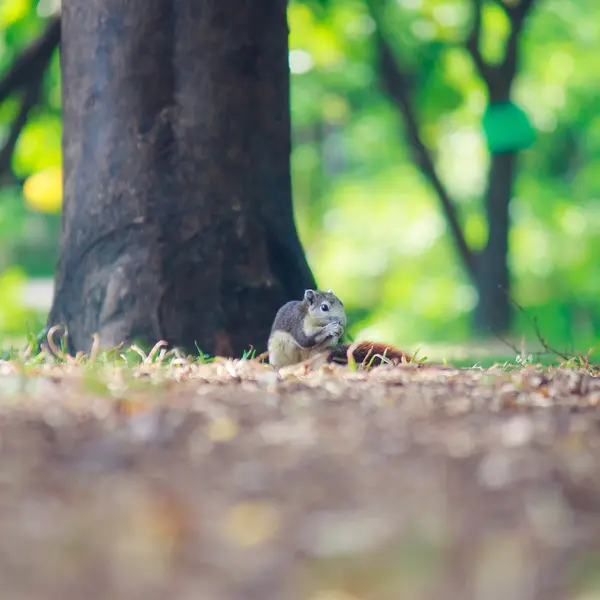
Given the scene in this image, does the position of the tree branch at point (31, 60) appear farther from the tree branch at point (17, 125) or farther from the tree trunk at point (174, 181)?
the tree trunk at point (174, 181)

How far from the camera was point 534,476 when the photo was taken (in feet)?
7.83

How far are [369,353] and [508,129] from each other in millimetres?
7749

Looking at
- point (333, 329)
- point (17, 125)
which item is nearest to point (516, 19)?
point (17, 125)

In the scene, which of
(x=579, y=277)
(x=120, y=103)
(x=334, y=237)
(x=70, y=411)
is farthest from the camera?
(x=334, y=237)

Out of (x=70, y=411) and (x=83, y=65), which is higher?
(x=83, y=65)

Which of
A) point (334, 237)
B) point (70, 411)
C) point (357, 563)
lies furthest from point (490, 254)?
point (357, 563)

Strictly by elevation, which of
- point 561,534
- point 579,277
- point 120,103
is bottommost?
point 579,277

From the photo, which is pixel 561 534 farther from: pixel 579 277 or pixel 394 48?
pixel 579 277

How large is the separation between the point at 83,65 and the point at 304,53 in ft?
32.2

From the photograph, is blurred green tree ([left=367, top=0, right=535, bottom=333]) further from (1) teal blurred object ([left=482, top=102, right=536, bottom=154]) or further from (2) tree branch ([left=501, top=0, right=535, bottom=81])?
(1) teal blurred object ([left=482, top=102, right=536, bottom=154])

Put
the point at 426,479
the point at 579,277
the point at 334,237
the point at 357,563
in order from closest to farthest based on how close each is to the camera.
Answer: the point at 357,563 → the point at 426,479 → the point at 579,277 → the point at 334,237

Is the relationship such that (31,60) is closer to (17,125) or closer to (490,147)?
(17,125)

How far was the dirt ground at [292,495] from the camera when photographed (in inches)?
72.2

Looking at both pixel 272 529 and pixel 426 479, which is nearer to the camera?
pixel 272 529
